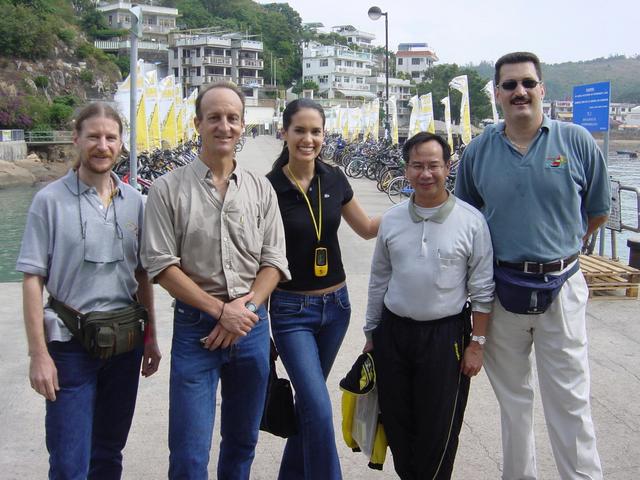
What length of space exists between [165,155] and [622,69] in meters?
207

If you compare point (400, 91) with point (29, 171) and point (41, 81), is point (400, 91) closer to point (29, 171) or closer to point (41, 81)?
point (41, 81)

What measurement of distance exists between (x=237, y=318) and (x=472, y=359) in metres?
1.00

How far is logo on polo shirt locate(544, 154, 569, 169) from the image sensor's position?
2.54 m

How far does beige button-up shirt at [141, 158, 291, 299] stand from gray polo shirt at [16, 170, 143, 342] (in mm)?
115

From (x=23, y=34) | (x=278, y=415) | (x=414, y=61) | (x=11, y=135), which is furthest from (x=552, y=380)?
(x=414, y=61)

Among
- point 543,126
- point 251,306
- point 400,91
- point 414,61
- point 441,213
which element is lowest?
point 251,306

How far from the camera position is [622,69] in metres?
195

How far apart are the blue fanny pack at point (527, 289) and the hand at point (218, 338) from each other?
109cm

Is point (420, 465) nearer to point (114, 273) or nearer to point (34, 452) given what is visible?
point (114, 273)

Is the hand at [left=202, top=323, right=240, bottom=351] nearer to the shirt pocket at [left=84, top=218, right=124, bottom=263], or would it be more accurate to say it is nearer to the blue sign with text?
the shirt pocket at [left=84, top=218, right=124, bottom=263]

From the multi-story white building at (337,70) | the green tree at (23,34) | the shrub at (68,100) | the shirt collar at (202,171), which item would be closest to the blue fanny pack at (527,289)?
the shirt collar at (202,171)

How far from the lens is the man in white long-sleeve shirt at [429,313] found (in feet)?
8.26

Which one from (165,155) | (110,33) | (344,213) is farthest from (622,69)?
(344,213)

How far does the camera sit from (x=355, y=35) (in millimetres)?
131500
